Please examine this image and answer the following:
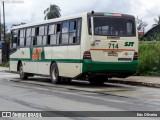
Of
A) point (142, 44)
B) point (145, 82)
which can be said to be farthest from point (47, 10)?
point (145, 82)

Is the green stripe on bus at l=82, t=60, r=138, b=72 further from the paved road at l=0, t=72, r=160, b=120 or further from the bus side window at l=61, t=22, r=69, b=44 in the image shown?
the bus side window at l=61, t=22, r=69, b=44

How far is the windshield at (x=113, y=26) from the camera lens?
1986 cm

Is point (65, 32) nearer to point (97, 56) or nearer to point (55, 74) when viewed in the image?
point (55, 74)

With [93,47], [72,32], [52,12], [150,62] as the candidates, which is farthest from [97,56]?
[52,12]

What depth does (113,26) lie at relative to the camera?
797 inches

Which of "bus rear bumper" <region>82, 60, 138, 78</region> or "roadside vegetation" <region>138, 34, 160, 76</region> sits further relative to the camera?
"roadside vegetation" <region>138, 34, 160, 76</region>

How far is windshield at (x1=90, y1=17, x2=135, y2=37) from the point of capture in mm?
19859

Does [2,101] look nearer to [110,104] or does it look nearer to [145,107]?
[110,104]

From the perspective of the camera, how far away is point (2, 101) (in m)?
15.1

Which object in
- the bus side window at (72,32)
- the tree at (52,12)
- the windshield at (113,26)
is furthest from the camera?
the tree at (52,12)

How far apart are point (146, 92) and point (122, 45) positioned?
3102 millimetres

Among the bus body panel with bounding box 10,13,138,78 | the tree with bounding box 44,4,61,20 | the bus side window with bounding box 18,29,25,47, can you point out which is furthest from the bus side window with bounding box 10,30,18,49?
the tree with bounding box 44,4,61,20

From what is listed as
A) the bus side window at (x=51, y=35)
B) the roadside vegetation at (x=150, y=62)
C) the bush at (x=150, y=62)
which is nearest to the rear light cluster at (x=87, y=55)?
the bus side window at (x=51, y=35)

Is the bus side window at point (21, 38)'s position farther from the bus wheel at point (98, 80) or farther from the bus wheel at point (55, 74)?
the bus wheel at point (98, 80)
